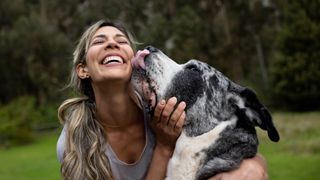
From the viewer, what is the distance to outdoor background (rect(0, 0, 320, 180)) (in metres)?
21.2

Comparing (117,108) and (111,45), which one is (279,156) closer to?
(117,108)

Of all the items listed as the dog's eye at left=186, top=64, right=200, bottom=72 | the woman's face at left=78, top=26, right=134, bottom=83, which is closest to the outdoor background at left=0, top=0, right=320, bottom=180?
the woman's face at left=78, top=26, right=134, bottom=83

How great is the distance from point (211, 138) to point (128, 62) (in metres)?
0.73

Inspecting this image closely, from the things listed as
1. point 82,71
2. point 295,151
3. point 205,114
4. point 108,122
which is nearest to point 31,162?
point 295,151

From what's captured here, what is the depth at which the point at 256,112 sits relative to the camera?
9.15 feet

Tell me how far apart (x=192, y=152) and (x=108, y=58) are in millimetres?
785

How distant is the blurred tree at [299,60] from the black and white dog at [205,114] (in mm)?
20810

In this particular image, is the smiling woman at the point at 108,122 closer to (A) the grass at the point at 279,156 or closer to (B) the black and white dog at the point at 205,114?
(B) the black and white dog at the point at 205,114

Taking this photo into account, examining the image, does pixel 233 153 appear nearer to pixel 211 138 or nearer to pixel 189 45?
pixel 211 138

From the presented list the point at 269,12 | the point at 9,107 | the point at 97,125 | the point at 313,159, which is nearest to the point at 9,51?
the point at 9,107

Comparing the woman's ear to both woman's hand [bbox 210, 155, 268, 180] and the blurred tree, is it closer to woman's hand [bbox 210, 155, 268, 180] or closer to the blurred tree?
woman's hand [bbox 210, 155, 268, 180]

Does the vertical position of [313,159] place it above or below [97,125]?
below

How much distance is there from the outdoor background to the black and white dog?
12.4 m

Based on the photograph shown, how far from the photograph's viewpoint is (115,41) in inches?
125
